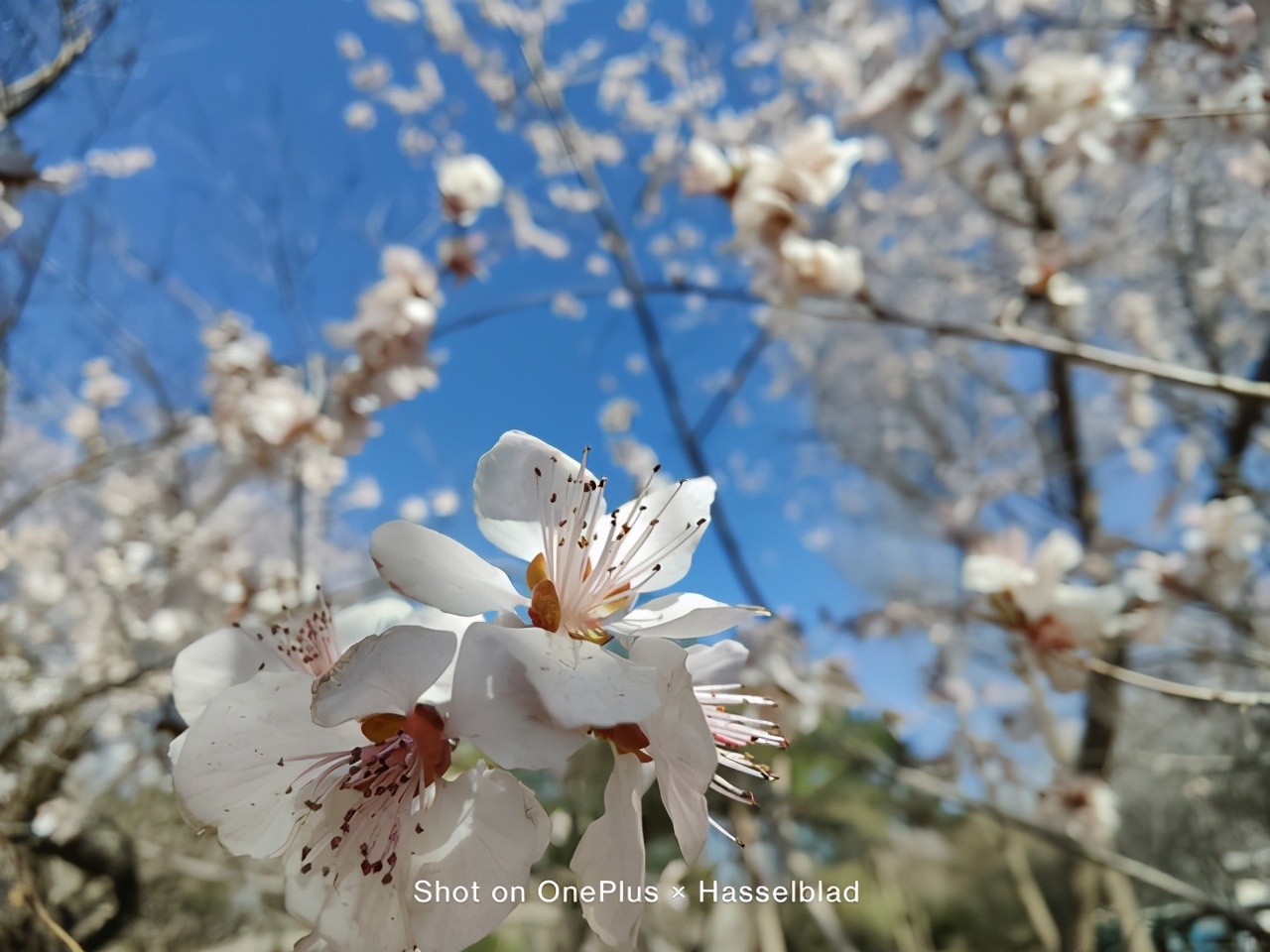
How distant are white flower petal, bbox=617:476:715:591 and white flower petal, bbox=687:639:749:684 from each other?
47 mm

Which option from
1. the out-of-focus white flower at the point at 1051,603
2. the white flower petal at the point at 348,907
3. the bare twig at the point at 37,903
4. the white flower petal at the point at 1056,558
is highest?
the white flower petal at the point at 1056,558

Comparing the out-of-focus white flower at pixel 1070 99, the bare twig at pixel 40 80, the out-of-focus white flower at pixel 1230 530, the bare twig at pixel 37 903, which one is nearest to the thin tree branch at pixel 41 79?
the bare twig at pixel 40 80

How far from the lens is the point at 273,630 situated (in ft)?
1.08

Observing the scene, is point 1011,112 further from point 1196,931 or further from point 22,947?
point 22,947

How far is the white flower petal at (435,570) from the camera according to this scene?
27 cm

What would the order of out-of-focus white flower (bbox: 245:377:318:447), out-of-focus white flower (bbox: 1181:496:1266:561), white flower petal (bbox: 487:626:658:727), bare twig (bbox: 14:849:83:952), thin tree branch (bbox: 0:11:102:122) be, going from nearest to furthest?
1. white flower petal (bbox: 487:626:658:727)
2. bare twig (bbox: 14:849:83:952)
3. thin tree branch (bbox: 0:11:102:122)
4. out-of-focus white flower (bbox: 1181:496:1266:561)
5. out-of-focus white flower (bbox: 245:377:318:447)

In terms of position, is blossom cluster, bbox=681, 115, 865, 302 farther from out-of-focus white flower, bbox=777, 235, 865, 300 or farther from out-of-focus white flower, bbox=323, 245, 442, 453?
out-of-focus white flower, bbox=323, 245, 442, 453

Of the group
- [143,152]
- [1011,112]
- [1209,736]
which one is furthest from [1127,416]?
[143,152]

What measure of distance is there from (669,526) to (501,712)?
0.15 meters

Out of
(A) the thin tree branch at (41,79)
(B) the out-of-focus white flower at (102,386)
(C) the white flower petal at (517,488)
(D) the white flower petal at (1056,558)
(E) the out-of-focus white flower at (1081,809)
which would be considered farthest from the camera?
(B) the out-of-focus white flower at (102,386)

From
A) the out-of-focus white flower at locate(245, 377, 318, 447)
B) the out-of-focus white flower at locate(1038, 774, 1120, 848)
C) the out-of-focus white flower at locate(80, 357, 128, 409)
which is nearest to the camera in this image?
the out-of-focus white flower at locate(245, 377, 318, 447)

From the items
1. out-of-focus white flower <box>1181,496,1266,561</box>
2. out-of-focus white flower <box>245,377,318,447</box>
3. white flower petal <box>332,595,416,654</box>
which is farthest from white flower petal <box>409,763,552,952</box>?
out-of-focus white flower <box>1181,496,1266,561</box>

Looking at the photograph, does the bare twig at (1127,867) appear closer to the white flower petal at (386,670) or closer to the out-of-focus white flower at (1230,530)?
the out-of-focus white flower at (1230,530)

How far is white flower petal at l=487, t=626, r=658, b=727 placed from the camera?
222mm
